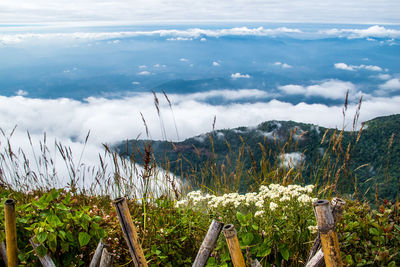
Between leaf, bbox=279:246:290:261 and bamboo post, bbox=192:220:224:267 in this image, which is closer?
bamboo post, bbox=192:220:224:267

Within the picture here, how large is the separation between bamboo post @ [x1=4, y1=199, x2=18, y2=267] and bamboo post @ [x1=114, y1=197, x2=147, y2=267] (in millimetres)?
591

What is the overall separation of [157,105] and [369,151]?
1696 inches

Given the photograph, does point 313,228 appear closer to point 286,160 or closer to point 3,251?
point 286,160

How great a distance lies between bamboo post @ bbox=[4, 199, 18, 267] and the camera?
1.53 metres

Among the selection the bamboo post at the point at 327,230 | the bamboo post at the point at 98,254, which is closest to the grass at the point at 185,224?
the bamboo post at the point at 98,254

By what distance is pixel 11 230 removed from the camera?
1.61 metres

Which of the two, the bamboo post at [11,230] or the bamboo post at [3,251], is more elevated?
the bamboo post at [11,230]

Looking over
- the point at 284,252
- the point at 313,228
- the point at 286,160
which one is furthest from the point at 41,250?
the point at 286,160

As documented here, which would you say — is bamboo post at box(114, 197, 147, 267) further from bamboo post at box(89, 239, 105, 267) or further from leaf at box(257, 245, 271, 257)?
leaf at box(257, 245, 271, 257)

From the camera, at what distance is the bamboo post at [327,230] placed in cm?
112

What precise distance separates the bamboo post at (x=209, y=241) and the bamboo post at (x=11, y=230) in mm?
1018

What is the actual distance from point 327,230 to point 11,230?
1599mm

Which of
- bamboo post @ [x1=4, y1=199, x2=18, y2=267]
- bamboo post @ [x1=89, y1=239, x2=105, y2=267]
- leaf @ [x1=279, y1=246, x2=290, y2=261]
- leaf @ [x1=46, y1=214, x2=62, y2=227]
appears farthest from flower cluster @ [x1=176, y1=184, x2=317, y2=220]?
bamboo post @ [x1=4, y1=199, x2=18, y2=267]

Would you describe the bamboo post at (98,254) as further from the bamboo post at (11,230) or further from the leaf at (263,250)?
the leaf at (263,250)
